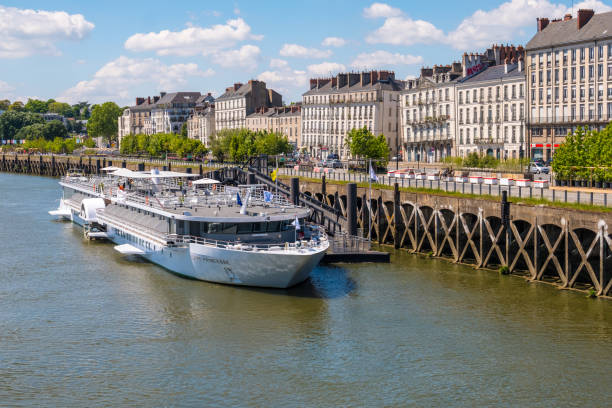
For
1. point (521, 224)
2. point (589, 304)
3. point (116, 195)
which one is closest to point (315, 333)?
point (589, 304)

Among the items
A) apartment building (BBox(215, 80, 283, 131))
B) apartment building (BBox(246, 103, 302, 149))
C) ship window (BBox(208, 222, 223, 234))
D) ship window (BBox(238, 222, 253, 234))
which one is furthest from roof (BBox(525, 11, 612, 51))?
apartment building (BBox(215, 80, 283, 131))

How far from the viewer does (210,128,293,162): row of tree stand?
135875 millimetres

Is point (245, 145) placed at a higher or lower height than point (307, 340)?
higher

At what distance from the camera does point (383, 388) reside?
102 ft

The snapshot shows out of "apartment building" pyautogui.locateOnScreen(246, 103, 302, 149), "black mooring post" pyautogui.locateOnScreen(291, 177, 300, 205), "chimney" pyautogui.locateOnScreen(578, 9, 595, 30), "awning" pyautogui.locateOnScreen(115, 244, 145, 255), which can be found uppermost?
"chimney" pyautogui.locateOnScreen(578, 9, 595, 30)

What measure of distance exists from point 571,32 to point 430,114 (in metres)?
29.3

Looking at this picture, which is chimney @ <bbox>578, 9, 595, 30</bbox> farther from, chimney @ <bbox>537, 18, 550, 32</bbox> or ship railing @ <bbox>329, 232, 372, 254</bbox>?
ship railing @ <bbox>329, 232, 372, 254</bbox>

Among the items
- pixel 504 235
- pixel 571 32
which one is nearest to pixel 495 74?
pixel 571 32

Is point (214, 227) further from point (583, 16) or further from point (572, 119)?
point (583, 16)

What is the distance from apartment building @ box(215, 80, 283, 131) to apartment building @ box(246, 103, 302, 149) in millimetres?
2461

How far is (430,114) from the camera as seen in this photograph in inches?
4766

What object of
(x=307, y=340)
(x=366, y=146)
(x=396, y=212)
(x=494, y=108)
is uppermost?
(x=494, y=108)

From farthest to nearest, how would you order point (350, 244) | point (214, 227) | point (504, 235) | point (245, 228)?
point (350, 244) < point (504, 235) < point (214, 227) < point (245, 228)

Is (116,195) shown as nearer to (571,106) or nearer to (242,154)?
(571,106)
